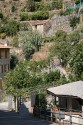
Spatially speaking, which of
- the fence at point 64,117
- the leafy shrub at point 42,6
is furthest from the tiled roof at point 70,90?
the leafy shrub at point 42,6

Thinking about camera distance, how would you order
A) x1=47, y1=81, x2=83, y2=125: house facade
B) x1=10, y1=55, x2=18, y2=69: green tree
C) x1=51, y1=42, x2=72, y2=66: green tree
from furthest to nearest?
1. x1=10, y1=55, x2=18, y2=69: green tree
2. x1=51, y1=42, x2=72, y2=66: green tree
3. x1=47, y1=81, x2=83, y2=125: house facade

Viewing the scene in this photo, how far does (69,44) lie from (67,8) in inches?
769

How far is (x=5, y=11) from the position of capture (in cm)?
7644

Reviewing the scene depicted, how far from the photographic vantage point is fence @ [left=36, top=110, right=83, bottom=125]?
25.0 m

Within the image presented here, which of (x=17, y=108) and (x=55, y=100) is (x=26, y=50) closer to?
(x=17, y=108)

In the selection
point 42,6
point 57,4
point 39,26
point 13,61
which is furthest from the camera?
point 42,6

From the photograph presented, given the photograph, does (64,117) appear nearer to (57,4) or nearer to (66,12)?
(66,12)

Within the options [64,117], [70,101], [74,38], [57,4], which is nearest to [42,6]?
[57,4]

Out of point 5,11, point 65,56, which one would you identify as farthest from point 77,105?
point 5,11

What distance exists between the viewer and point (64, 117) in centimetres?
2678

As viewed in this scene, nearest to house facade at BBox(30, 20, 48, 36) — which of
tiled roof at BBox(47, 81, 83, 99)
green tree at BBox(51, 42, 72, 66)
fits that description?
green tree at BBox(51, 42, 72, 66)

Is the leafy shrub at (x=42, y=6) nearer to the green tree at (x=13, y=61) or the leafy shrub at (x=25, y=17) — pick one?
the leafy shrub at (x=25, y=17)

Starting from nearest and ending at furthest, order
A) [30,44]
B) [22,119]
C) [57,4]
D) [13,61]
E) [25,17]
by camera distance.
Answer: [22,119] → [13,61] → [30,44] → [25,17] → [57,4]

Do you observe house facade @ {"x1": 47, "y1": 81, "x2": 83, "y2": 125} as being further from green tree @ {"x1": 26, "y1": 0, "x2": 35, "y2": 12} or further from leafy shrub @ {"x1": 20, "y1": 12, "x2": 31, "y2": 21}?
green tree @ {"x1": 26, "y1": 0, "x2": 35, "y2": 12}
